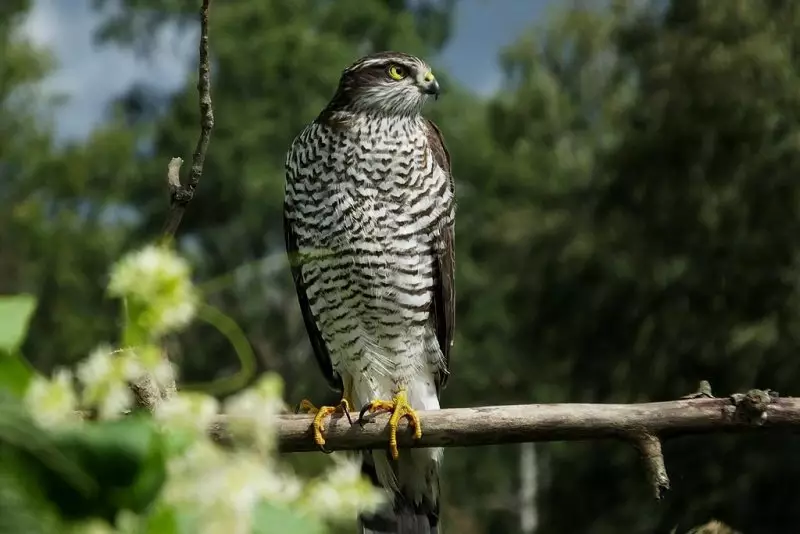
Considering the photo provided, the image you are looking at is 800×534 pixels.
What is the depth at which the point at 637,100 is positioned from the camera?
1683cm

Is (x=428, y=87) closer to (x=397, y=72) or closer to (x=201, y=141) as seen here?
(x=397, y=72)

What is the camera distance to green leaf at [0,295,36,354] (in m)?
0.67

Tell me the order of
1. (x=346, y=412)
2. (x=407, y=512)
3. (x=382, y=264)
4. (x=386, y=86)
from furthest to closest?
(x=386, y=86)
(x=382, y=264)
(x=407, y=512)
(x=346, y=412)

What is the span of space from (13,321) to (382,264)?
159 inches

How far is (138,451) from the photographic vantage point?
67 cm

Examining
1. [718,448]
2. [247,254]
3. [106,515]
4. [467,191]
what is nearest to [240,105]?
[247,254]

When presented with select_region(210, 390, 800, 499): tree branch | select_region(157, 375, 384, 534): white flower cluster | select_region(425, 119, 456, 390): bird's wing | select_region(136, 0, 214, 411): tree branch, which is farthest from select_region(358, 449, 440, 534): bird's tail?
select_region(157, 375, 384, 534): white flower cluster

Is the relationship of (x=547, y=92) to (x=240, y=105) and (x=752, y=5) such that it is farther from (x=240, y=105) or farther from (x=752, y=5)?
(x=752, y=5)

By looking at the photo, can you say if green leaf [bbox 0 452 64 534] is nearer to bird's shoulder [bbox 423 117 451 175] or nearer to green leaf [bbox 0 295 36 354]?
green leaf [bbox 0 295 36 354]

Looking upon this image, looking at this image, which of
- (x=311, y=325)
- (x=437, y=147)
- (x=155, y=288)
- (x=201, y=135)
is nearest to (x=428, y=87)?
(x=437, y=147)

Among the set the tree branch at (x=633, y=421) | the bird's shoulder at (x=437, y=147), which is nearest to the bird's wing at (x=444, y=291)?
the bird's shoulder at (x=437, y=147)

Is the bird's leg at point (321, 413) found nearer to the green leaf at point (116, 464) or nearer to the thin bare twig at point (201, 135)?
the thin bare twig at point (201, 135)

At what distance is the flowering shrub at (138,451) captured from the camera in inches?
25.5

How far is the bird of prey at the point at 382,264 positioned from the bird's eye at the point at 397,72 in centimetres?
9
